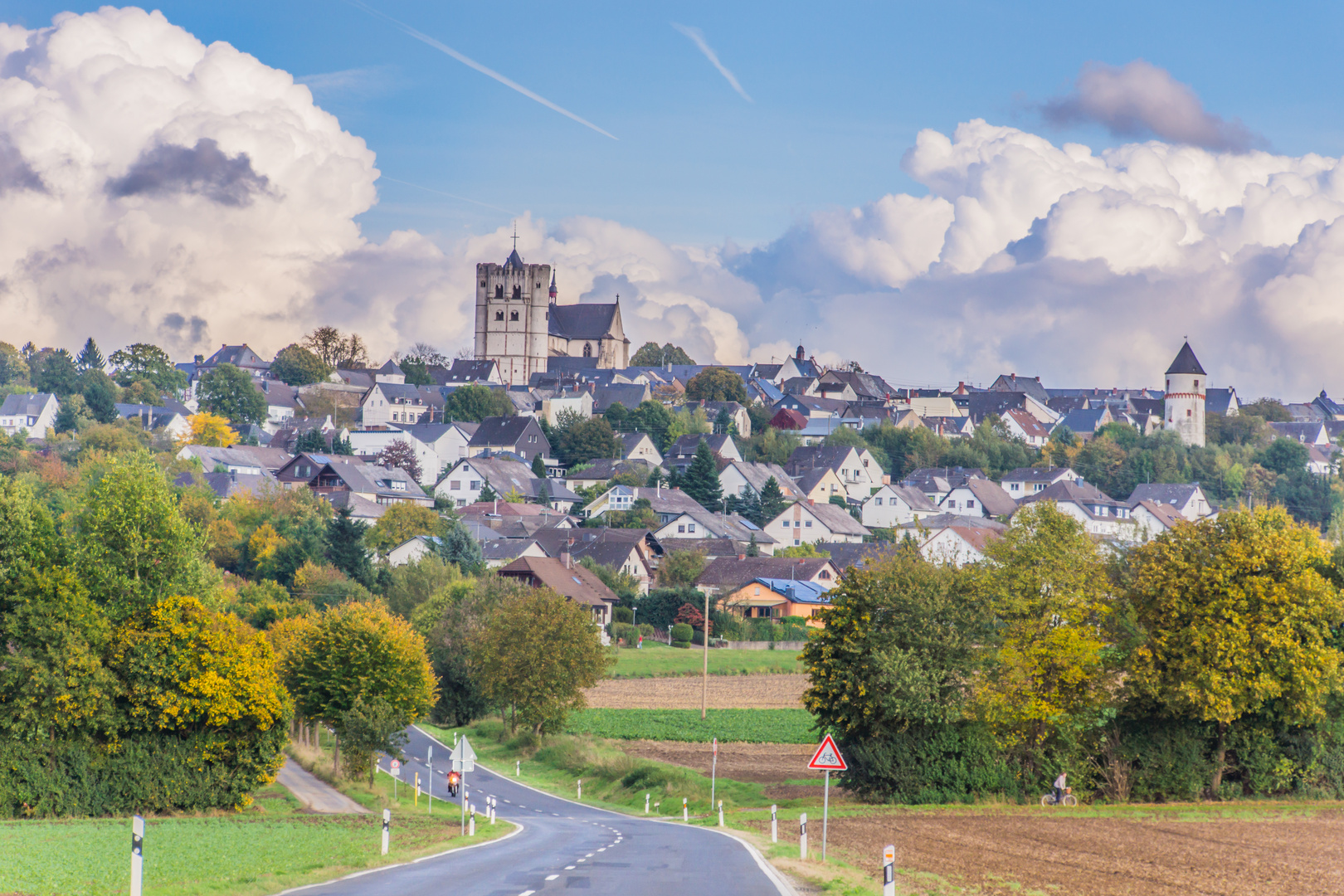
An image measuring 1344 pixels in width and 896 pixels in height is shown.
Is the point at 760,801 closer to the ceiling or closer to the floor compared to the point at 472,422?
closer to the floor

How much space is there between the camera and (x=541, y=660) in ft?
186

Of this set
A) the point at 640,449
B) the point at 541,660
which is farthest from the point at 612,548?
the point at 640,449

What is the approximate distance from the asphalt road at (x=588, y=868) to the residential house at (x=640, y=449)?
116 meters

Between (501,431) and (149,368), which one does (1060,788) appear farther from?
(149,368)

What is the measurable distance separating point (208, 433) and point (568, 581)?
74.7m

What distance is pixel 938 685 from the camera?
3622cm

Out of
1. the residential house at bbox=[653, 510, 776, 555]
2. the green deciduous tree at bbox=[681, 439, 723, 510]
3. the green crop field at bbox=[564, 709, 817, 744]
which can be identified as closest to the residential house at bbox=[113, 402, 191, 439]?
the green deciduous tree at bbox=[681, 439, 723, 510]

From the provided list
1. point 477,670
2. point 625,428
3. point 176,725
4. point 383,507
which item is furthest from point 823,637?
point 625,428

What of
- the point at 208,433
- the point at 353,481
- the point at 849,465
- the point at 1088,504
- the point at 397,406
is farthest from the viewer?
the point at 397,406

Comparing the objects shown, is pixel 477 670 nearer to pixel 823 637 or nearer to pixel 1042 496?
pixel 823 637

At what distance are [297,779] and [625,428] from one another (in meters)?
118

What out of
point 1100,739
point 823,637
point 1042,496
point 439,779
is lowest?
point 439,779

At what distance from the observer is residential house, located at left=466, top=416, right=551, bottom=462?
151125 millimetres

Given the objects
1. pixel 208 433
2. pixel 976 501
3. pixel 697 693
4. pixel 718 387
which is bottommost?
pixel 697 693
